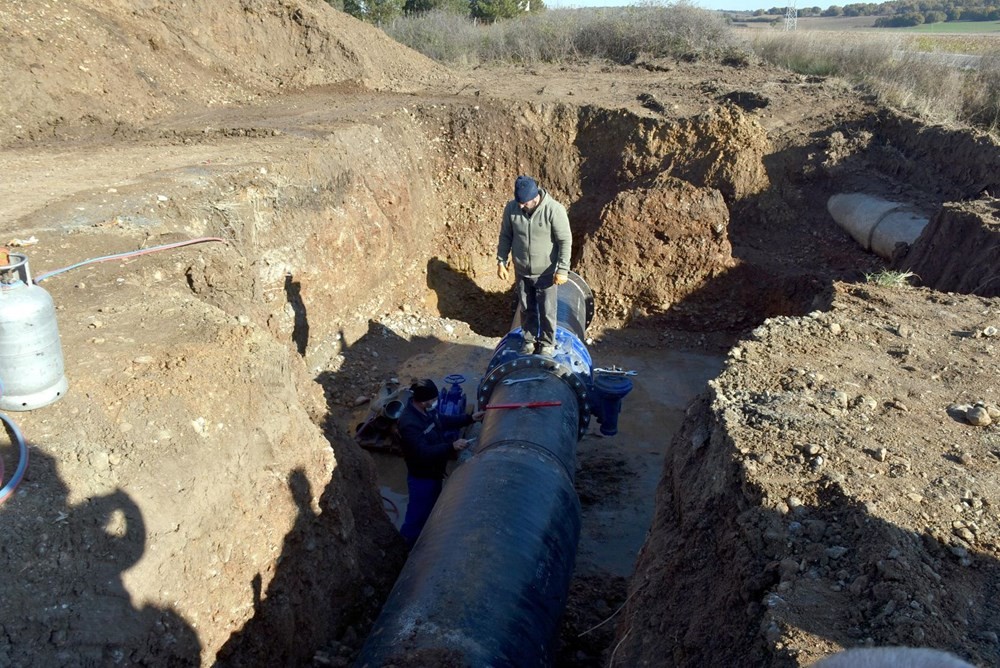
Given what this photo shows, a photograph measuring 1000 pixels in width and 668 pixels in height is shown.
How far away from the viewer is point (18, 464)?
135 inches

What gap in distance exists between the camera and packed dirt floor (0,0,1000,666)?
11.1ft

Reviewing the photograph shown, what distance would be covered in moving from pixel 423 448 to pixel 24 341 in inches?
120

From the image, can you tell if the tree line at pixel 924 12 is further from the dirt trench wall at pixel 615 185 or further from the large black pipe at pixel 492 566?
the large black pipe at pixel 492 566

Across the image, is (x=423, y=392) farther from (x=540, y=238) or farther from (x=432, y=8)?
(x=432, y=8)

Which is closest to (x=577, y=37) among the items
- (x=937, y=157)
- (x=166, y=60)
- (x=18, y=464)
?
(x=937, y=157)

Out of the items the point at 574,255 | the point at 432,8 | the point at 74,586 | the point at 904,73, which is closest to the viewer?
the point at 74,586

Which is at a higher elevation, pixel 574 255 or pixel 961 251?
pixel 961 251

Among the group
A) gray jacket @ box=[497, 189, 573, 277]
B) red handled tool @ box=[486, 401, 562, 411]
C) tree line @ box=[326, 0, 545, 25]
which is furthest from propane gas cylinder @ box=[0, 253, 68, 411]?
tree line @ box=[326, 0, 545, 25]

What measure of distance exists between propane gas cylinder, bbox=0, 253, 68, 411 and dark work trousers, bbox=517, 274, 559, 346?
387 cm

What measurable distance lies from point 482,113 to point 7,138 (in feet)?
23.4

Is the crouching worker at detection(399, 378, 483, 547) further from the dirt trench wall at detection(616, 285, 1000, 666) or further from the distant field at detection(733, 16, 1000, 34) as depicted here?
the distant field at detection(733, 16, 1000, 34)

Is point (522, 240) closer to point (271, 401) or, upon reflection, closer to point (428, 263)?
point (271, 401)

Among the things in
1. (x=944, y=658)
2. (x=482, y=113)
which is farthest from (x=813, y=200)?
(x=944, y=658)

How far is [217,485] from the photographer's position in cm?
403
